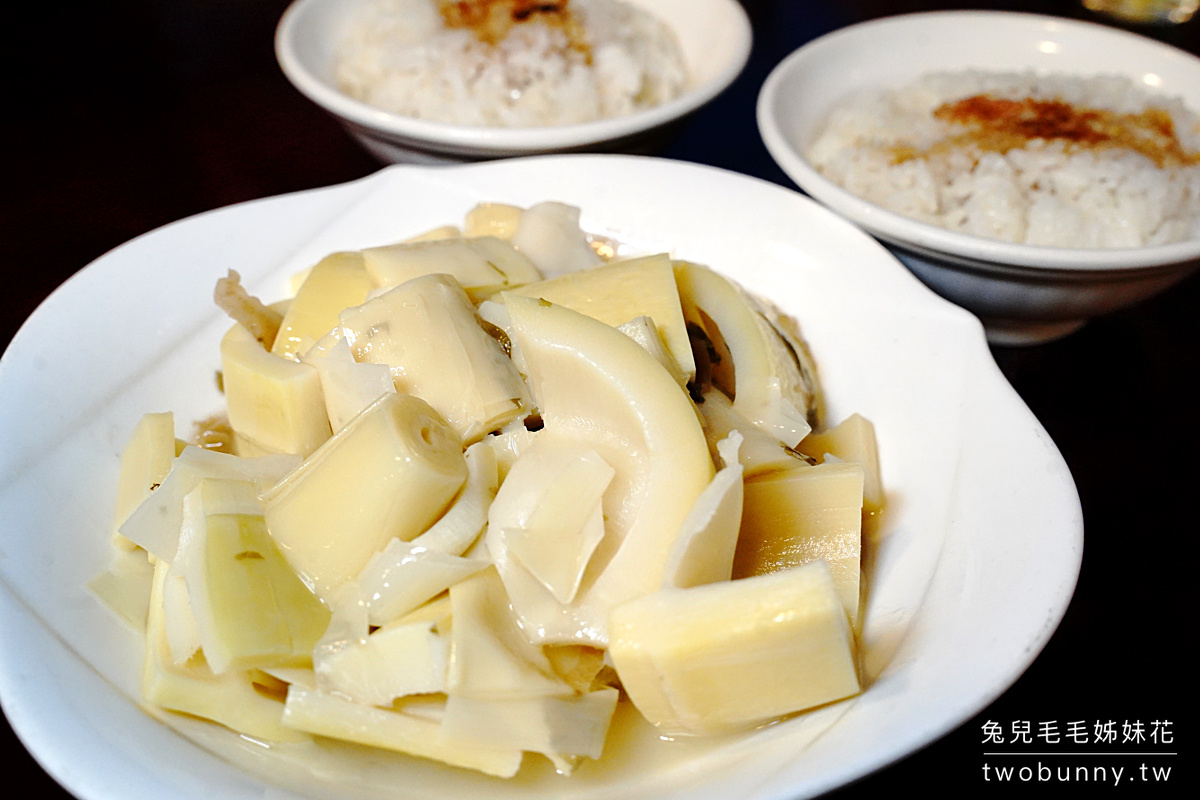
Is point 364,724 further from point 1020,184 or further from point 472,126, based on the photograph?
point 1020,184

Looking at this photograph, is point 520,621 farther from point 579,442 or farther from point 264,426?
point 264,426

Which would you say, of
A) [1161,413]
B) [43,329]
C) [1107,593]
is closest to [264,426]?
[43,329]

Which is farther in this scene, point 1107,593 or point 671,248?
point 671,248

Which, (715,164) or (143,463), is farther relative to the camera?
(715,164)

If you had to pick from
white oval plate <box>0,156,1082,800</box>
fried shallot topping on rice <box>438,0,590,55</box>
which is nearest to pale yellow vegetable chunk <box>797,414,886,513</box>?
white oval plate <box>0,156,1082,800</box>

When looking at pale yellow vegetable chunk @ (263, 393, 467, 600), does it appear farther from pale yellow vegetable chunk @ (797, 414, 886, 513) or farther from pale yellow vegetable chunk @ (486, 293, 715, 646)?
pale yellow vegetable chunk @ (797, 414, 886, 513)

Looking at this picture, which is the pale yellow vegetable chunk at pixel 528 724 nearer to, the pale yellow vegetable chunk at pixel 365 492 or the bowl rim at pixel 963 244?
the pale yellow vegetable chunk at pixel 365 492

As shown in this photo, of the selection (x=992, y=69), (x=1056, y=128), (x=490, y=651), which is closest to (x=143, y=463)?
(x=490, y=651)
